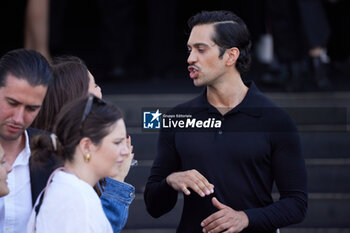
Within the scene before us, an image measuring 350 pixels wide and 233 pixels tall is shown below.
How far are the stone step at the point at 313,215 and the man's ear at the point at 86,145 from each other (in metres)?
2.82

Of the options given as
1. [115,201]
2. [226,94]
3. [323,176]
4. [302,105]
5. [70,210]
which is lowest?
[323,176]

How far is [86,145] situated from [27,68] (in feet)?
1.82

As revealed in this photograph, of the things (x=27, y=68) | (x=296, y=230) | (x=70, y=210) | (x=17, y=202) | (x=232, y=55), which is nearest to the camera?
(x=70, y=210)

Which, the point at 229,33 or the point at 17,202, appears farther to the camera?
the point at 229,33

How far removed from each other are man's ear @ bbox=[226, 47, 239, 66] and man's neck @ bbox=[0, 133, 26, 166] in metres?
1.07

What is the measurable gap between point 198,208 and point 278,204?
348 millimetres

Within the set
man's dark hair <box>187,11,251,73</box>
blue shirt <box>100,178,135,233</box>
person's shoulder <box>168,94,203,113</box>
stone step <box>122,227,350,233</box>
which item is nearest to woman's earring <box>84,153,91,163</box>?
blue shirt <box>100,178,135,233</box>

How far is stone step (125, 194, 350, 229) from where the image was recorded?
16.8ft

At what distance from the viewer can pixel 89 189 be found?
2.28m

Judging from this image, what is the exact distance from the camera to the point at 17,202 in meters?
Result: 2.50

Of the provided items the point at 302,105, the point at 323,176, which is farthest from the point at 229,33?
the point at 302,105

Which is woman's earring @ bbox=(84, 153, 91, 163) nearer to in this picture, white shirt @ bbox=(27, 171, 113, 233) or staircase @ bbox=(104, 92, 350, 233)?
white shirt @ bbox=(27, 171, 113, 233)

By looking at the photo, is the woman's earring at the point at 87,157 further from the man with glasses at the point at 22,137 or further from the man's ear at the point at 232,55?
the man's ear at the point at 232,55

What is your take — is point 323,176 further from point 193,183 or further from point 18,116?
point 18,116
